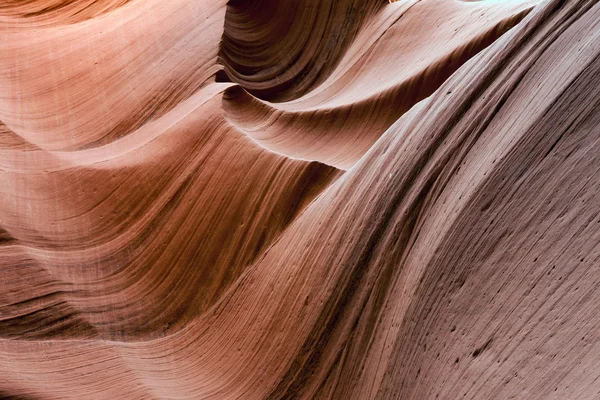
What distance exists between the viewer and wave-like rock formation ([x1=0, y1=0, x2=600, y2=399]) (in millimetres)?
803

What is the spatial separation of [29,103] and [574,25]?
128 centimetres

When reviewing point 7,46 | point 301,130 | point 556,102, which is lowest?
point 556,102

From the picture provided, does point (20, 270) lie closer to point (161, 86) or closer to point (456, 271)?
→ point (161, 86)

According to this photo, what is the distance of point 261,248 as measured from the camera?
1.24m

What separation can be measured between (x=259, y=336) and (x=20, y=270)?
51cm

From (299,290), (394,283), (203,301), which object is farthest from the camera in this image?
(203,301)

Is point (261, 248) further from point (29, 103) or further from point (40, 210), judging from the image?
point (29, 103)

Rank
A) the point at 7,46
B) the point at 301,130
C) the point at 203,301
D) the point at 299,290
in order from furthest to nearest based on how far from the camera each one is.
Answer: the point at 7,46
the point at 301,130
the point at 203,301
the point at 299,290

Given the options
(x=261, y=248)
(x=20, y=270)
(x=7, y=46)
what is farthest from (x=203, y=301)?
(x=7, y=46)

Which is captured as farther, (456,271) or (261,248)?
(261,248)

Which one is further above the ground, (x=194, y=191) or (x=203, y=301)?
(x=194, y=191)

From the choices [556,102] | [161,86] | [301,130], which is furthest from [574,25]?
[161,86]

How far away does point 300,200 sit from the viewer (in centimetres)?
127

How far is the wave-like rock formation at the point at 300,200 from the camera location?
0.80m
